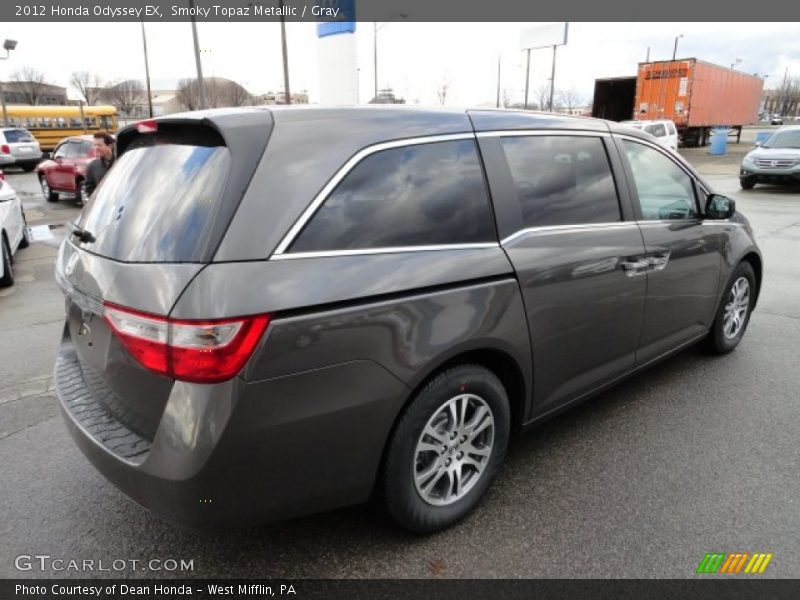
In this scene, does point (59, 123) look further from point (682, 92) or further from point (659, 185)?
point (659, 185)

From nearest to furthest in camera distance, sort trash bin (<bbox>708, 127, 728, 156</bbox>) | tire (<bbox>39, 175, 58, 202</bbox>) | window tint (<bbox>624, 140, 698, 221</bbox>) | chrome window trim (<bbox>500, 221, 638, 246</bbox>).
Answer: chrome window trim (<bbox>500, 221, 638, 246</bbox>) < window tint (<bbox>624, 140, 698, 221</bbox>) < tire (<bbox>39, 175, 58, 202</bbox>) < trash bin (<bbox>708, 127, 728, 156</bbox>)

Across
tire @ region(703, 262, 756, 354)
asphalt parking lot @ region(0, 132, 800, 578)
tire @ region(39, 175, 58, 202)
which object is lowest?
tire @ region(39, 175, 58, 202)

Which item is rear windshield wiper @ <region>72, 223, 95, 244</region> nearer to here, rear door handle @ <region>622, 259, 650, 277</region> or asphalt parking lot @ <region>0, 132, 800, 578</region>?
asphalt parking lot @ <region>0, 132, 800, 578</region>

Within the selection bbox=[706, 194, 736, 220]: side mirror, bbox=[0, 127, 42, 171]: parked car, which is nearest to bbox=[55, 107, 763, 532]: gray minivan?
bbox=[706, 194, 736, 220]: side mirror

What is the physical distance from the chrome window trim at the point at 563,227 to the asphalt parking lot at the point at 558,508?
1.20m

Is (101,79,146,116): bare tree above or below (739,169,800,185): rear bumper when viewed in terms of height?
above

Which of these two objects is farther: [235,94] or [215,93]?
[235,94]

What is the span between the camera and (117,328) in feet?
6.97

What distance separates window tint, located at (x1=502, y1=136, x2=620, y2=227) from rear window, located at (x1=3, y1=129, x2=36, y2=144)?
28.4 metres

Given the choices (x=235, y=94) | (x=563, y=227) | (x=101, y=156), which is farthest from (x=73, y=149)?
(x=235, y=94)

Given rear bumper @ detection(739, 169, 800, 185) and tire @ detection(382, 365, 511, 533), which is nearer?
tire @ detection(382, 365, 511, 533)
